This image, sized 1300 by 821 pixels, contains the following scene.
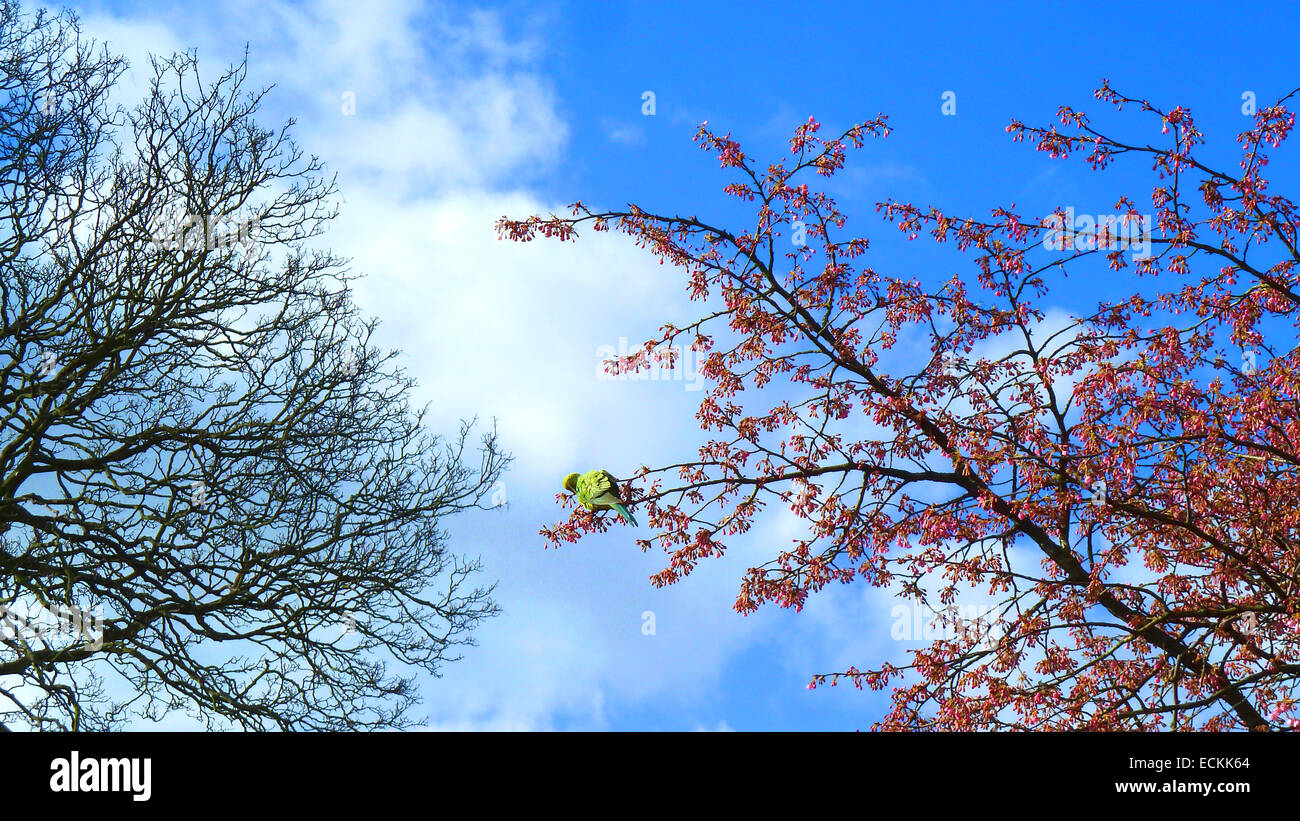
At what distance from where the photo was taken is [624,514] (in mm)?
8516

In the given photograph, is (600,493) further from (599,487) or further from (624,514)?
(624,514)

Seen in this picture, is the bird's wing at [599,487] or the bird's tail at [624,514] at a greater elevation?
the bird's wing at [599,487]

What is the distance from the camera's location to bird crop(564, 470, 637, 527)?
8461 millimetres

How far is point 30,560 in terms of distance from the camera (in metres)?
10.5

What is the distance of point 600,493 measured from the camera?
8492 mm

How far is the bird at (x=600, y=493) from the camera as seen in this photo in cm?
846

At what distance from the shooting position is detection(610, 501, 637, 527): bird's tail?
848 centimetres

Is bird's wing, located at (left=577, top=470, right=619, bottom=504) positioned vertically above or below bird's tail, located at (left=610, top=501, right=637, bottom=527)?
above

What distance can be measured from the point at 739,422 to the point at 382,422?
637 centimetres

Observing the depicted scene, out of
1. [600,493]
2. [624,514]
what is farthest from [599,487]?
[624,514]

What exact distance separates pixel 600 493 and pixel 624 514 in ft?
0.93

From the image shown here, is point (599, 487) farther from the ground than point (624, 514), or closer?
farther from the ground
